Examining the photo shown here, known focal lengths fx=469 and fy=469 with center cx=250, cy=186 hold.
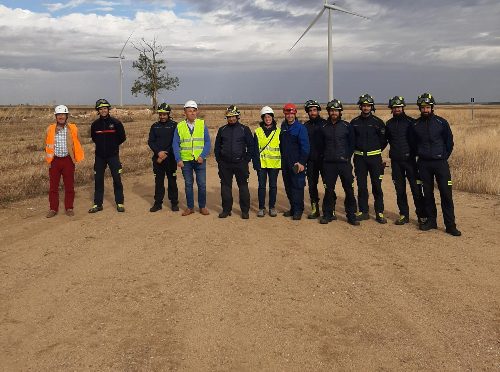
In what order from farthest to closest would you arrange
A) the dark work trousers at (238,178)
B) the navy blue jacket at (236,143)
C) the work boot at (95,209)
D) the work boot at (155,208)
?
the work boot at (155,208)
the work boot at (95,209)
the dark work trousers at (238,178)
the navy blue jacket at (236,143)

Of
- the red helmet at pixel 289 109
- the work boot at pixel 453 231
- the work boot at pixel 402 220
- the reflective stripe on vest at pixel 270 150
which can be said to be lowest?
the work boot at pixel 453 231

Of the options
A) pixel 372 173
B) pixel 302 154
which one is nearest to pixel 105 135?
pixel 302 154

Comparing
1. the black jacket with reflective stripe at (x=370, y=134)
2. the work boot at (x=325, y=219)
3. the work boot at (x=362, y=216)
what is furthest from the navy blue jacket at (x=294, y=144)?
the work boot at (x=362, y=216)

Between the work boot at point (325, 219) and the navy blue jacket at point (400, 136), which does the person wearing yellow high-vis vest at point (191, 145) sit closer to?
the work boot at point (325, 219)

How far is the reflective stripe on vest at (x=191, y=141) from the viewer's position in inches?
362

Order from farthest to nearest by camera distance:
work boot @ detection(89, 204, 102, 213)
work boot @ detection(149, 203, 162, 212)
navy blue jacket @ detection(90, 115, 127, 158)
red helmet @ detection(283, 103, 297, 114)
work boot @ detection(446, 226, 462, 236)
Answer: work boot @ detection(149, 203, 162, 212), work boot @ detection(89, 204, 102, 213), navy blue jacket @ detection(90, 115, 127, 158), red helmet @ detection(283, 103, 297, 114), work boot @ detection(446, 226, 462, 236)

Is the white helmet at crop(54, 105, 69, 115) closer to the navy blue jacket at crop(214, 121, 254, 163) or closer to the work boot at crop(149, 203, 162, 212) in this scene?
the work boot at crop(149, 203, 162, 212)

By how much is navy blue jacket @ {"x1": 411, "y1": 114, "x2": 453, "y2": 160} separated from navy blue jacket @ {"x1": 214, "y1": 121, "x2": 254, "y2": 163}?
3090 millimetres

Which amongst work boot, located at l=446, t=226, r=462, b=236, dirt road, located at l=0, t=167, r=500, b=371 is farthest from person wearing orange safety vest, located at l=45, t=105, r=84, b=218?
work boot, located at l=446, t=226, r=462, b=236

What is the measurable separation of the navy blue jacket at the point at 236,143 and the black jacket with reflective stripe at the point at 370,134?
2.03 meters

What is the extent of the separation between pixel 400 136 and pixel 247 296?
457 cm

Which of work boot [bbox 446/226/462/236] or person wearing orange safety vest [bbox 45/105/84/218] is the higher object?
person wearing orange safety vest [bbox 45/105/84/218]

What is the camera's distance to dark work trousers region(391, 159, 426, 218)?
27.9 ft

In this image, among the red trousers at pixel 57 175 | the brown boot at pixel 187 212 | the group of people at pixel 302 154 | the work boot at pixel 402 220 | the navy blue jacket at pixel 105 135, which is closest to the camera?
the group of people at pixel 302 154
